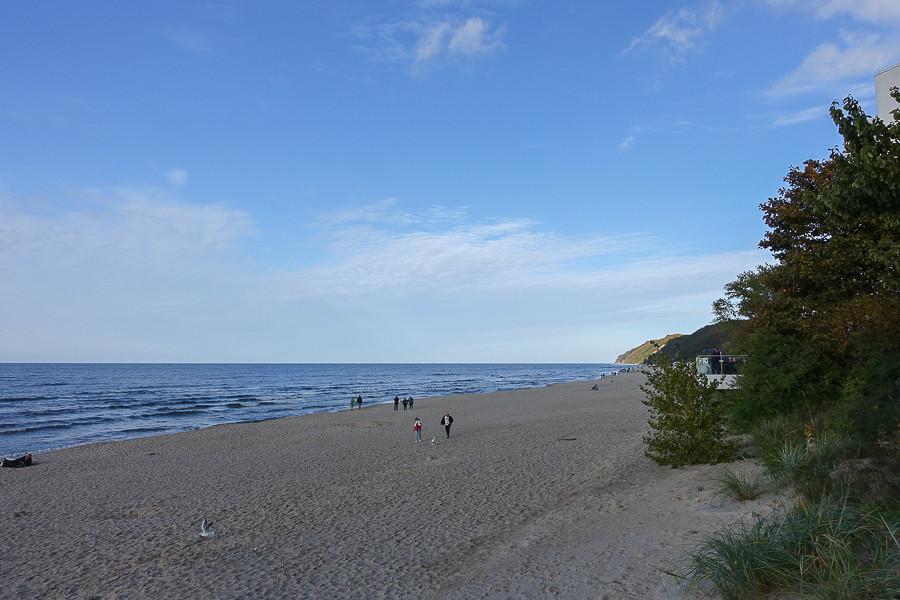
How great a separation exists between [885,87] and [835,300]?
8.76m

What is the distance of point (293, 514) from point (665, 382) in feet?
29.4

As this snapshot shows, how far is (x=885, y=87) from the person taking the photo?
57.0 feet

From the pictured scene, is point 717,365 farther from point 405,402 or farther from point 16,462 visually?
point 16,462

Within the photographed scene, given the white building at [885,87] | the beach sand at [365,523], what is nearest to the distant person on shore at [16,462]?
the beach sand at [365,523]

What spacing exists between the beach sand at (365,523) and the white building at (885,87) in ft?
41.8

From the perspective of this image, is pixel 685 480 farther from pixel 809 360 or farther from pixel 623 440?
pixel 623 440

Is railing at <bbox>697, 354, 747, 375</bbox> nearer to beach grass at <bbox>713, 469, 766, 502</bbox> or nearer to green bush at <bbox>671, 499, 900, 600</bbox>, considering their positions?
beach grass at <bbox>713, 469, 766, 502</bbox>

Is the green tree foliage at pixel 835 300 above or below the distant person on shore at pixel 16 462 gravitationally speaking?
above

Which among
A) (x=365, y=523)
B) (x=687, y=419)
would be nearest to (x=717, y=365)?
(x=687, y=419)

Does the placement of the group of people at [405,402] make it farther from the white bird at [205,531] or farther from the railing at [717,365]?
the white bird at [205,531]

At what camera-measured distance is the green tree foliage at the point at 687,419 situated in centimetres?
1288

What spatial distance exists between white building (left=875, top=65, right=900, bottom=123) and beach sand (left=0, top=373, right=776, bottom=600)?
501 inches

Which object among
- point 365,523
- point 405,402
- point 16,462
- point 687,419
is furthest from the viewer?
point 405,402

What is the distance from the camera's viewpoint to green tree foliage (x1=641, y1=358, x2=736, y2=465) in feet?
42.2
